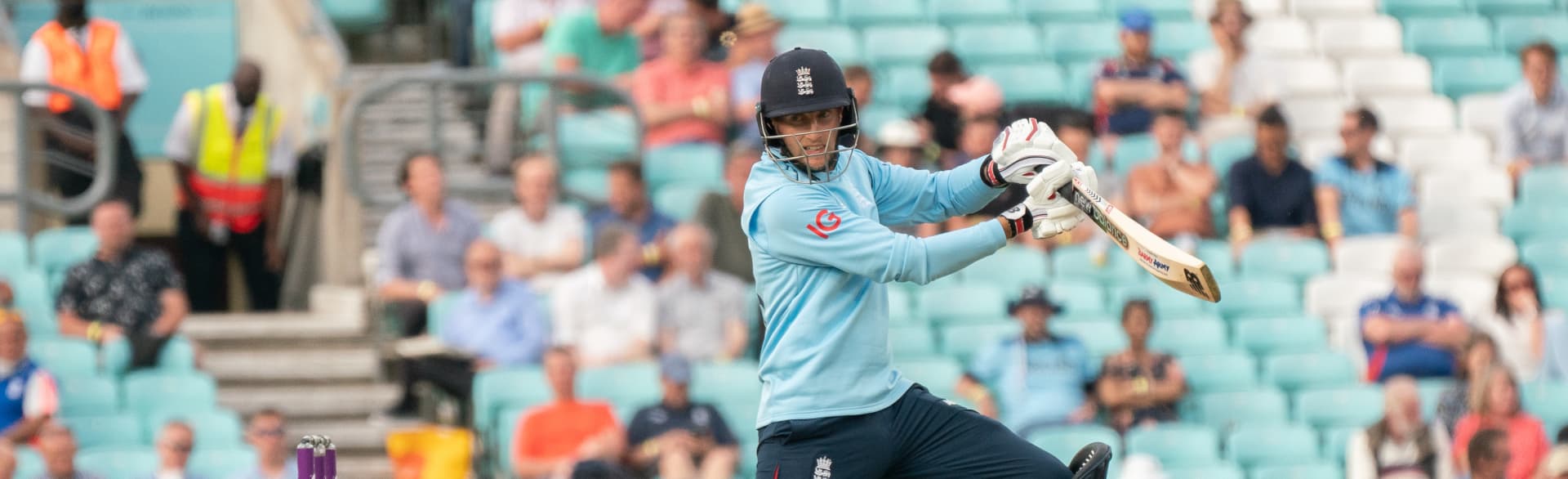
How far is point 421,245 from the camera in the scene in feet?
29.5

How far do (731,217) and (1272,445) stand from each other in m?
2.62

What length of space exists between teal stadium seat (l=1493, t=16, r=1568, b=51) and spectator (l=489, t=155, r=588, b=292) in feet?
20.6

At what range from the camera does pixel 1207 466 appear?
8828 mm

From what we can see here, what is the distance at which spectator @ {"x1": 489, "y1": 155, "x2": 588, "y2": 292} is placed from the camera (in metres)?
9.08

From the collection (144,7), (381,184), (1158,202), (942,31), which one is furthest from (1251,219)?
(144,7)

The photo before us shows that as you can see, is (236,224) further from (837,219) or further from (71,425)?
(837,219)

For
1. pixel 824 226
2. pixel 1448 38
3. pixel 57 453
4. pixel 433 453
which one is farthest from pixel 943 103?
pixel 824 226

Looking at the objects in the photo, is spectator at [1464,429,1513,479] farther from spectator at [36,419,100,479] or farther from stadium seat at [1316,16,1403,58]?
spectator at [36,419,100,479]

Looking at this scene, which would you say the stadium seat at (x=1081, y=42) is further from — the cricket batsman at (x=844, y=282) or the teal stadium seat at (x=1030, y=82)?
the cricket batsman at (x=844, y=282)

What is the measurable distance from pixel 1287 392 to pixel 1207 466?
1.00 metres

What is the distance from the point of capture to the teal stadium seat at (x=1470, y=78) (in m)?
11.9

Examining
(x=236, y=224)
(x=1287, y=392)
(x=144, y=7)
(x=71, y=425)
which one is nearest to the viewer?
(x=71, y=425)

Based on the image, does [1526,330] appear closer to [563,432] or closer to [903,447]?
[563,432]

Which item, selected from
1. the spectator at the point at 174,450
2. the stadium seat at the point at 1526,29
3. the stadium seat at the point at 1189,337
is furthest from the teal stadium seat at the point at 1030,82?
the spectator at the point at 174,450
